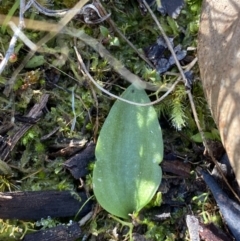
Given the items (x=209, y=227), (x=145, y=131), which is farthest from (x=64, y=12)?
(x=209, y=227)

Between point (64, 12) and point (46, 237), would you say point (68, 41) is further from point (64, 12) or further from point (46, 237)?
point (46, 237)

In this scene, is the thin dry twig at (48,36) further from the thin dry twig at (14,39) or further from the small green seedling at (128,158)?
the small green seedling at (128,158)

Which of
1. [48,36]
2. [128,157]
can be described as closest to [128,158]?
[128,157]

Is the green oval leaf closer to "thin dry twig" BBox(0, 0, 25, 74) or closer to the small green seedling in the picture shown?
the small green seedling

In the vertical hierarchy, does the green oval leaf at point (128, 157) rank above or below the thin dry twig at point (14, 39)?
below

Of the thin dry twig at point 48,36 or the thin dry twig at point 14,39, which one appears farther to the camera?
the thin dry twig at point 48,36

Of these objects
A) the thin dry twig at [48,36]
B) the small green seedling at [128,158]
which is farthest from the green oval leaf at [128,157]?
the thin dry twig at [48,36]

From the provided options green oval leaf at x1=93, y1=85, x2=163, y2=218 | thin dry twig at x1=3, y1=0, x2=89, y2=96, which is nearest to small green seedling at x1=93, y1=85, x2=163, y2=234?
green oval leaf at x1=93, y1=85, x2=163, y2=218

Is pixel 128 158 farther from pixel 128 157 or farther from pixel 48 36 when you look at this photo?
pixel 48 36
